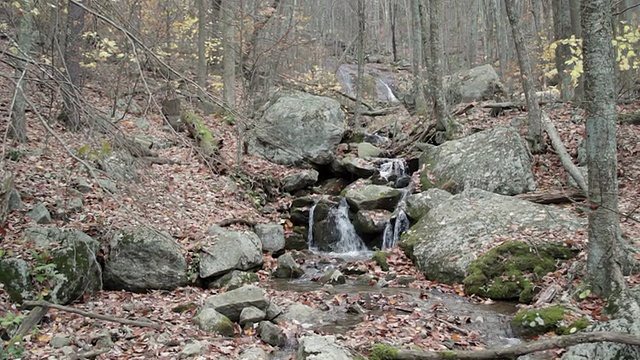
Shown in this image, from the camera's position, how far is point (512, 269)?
7461 millimetres

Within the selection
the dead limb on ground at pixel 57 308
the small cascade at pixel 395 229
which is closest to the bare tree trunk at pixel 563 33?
the small cascade at pixel 395 229

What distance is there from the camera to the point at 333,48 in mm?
36750

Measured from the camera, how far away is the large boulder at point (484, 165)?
428 inches

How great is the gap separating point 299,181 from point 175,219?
478cm

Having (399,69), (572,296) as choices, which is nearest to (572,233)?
(572,296)

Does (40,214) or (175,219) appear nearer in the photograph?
(40,214)

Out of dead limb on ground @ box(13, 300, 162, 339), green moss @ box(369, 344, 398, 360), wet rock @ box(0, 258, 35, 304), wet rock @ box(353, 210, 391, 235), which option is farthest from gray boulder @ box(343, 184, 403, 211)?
wet rock @ box(0, 258, 35, 304)

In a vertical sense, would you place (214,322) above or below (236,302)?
below

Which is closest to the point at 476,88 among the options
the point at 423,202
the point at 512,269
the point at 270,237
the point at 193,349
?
the point at 423,202

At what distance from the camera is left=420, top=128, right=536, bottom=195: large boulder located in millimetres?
10859

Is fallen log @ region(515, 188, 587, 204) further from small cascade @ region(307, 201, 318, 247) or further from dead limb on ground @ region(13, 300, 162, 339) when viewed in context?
dead limb on ground @ region(13, 300, 162, 339)

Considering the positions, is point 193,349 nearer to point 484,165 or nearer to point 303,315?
point 303,315

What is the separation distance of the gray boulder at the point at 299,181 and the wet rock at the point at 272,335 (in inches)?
283

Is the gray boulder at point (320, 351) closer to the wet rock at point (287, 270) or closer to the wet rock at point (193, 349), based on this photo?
the wet rock at point (193, 349)
